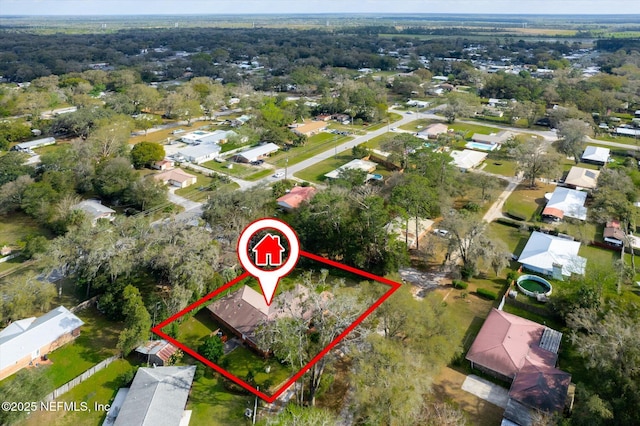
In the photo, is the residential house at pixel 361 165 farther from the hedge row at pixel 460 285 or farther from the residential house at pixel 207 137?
the hedge row at pixel 460 285

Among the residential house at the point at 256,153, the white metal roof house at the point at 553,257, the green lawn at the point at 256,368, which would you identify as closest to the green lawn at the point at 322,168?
the residential house at the point at 256,153

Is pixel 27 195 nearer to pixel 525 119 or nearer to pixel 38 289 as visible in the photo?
pixel 38 289

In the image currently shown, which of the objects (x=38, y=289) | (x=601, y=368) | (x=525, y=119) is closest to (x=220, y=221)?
(x=38, y=289)

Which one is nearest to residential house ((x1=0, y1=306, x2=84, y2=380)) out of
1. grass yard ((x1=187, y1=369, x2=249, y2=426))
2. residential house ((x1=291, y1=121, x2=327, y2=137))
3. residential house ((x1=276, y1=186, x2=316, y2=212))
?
grass yard ((x1=187, y1=369, x2=249, y2=426))

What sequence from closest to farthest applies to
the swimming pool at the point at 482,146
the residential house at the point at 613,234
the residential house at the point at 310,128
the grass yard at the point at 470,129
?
the residential house at the point at 613,234
the swimming pool at the point at 482,146
the residential house at the point at 310,128
the grass yard at the point at 470,129

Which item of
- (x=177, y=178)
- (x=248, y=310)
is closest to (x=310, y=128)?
(x=177, y=178)

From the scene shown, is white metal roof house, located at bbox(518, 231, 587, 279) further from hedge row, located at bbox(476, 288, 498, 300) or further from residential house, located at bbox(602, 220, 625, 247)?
hedge row, located at bbox(476, 288, 498, 300)

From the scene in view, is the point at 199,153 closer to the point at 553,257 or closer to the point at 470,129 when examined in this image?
the point at 553,257
